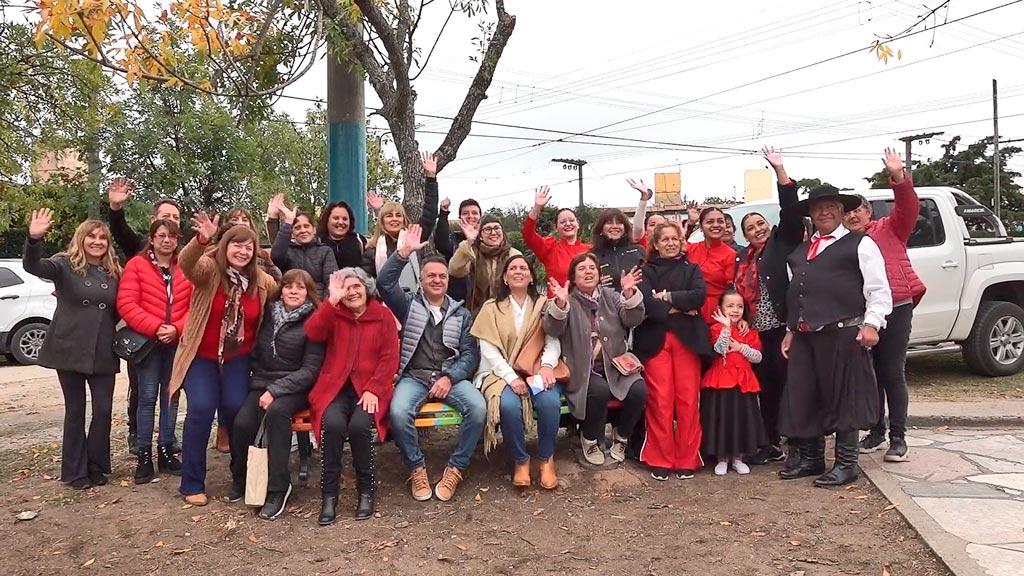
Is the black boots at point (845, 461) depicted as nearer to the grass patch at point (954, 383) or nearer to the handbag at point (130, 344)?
the grass patch at point (954, 383)

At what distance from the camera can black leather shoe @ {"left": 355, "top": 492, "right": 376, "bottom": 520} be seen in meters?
4.55

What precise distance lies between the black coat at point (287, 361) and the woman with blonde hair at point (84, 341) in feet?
3.46

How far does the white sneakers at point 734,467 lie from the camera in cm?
525

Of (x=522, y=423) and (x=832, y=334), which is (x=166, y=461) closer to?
(x=522, y=423)

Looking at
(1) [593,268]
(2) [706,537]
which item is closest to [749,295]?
(1) [593,268]

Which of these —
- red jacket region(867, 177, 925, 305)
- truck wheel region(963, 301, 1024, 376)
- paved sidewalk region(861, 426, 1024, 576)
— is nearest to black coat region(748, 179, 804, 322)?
red jacket region(867, 177, 925, 305)

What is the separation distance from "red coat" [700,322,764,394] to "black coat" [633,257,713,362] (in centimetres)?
11

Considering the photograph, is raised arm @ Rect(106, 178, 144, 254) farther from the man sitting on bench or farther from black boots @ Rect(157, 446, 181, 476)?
the man sitting on bench

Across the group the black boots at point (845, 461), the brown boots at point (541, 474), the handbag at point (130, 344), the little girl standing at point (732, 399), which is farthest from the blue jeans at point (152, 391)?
the black boots at point (845, 461)

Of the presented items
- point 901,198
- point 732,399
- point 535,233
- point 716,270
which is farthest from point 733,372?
point 535,233

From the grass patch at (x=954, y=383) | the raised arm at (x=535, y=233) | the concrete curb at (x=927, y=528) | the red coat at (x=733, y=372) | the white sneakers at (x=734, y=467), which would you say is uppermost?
the raised arm at (x=535, y=233)

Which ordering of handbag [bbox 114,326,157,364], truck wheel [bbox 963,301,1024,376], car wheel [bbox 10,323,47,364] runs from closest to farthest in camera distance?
handbag [bbox 114,326,157,364] → truck wheel [bbox 963,301,1024,376] → car wheel [bbox 10,323,47,364]

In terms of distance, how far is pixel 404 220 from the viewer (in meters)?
5.69

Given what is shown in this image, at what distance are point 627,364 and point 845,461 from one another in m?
1.51
